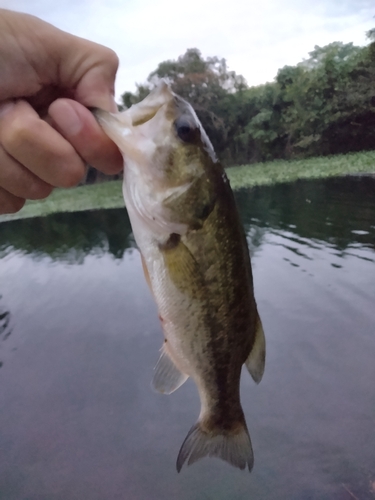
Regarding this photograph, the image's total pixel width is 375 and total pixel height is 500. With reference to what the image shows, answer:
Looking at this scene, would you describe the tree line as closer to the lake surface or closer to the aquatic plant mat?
the aquatic plant mat

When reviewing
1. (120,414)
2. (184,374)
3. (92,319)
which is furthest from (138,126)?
(92,319)

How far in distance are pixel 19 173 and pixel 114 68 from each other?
498mm

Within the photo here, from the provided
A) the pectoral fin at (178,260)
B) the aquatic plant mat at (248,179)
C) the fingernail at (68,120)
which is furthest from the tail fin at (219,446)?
the aquatic plant mat at (248,179)

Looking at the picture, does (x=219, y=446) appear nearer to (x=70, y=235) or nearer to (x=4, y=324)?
(x=4, y=324)

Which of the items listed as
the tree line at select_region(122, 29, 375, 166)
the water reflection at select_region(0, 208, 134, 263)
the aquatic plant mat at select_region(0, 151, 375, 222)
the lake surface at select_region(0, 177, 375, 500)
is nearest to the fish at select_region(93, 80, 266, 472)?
the lake surface at select_region(0, 177, 375, 500)

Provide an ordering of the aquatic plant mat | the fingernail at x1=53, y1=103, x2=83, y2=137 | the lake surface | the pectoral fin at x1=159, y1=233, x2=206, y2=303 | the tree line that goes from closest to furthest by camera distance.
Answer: the fingernail at x1=53, y1=103, x2=83, y2=137, the pectoral fin at x1=159, y1=233, x2=206, y2=303, the lake surface, the aquatic plant mat, the tree line

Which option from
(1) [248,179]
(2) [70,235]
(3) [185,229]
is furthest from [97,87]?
(1) [248,179]

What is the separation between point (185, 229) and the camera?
125cm

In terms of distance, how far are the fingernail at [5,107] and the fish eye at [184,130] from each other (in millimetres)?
527

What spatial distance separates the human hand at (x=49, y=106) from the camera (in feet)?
3.80

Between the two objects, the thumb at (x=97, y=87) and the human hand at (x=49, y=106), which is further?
the thumb at (x=97, y=87)

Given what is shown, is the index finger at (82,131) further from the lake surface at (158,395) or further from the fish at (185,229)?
the lake surface at (158,395)

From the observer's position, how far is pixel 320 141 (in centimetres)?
2133

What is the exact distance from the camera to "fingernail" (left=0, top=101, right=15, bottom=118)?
Result: 47.1 inches
